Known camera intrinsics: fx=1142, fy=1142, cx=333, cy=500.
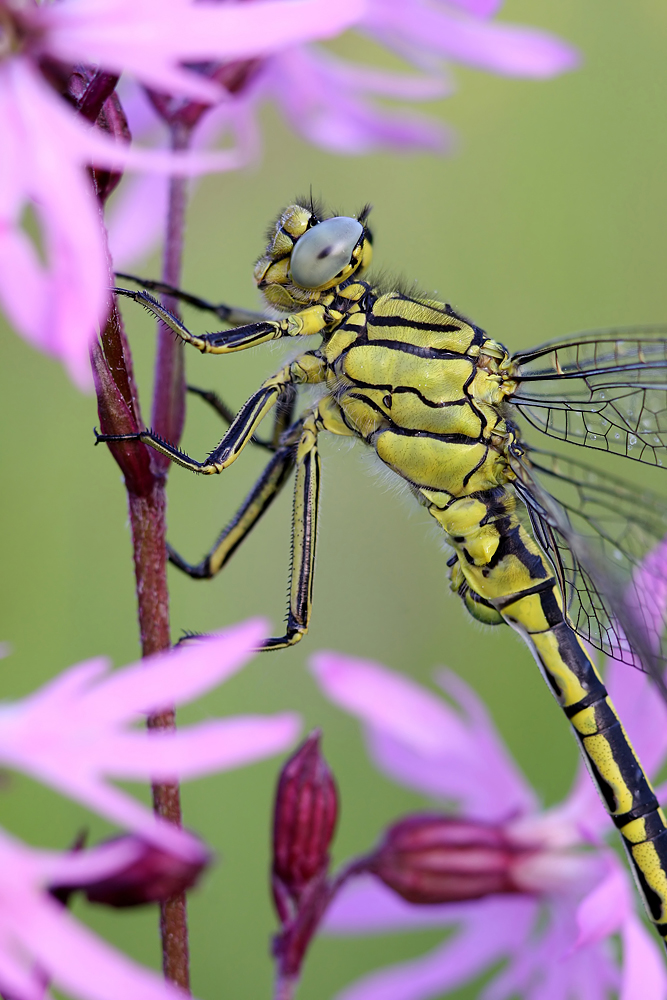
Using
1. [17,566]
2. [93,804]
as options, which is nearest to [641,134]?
[17,566]

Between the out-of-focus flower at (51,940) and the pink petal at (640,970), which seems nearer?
the out-of-focus flower at (51,940)

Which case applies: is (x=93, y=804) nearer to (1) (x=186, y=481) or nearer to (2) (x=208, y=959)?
(2) (x=208, y=959)

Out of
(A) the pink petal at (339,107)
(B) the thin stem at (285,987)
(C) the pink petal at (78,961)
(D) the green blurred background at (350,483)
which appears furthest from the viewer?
(D) the green blurred background at (350,483)

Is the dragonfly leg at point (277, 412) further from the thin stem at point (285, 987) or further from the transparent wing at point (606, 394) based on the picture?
the thin stem at point (285, 987)

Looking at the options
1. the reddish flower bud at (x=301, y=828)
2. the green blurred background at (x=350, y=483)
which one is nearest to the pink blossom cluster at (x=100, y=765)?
the reddish flower bud at (x=301, y=828)

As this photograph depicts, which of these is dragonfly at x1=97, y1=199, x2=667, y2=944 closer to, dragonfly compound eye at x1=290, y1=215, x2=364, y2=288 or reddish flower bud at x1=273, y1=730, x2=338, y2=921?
dragonfly compound eye at x1=290, y1=215, x2=364, y2=288

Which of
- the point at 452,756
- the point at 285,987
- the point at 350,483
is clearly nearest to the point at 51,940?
the point at 285,987
